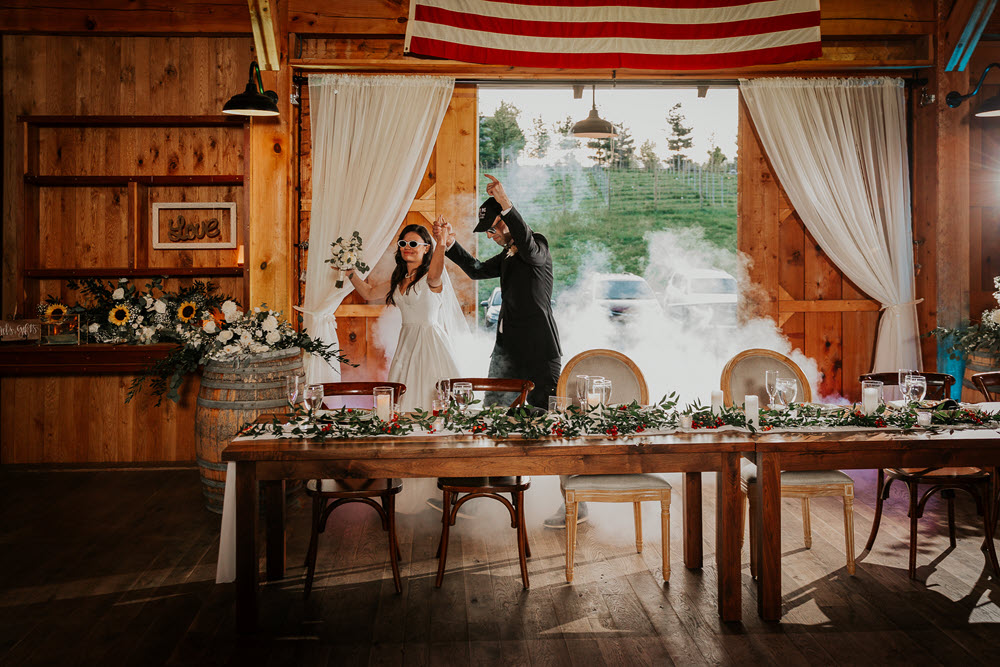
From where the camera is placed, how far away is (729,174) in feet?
22.1

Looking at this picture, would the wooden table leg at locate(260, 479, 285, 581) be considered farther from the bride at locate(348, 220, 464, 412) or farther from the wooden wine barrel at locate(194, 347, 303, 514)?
the bride at locate(348, 220, 464, 412)

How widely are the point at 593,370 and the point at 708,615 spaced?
140 centimetres

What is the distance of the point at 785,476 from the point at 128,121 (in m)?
4.86

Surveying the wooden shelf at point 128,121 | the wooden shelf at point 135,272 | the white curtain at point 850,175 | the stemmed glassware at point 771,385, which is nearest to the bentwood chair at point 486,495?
the stemmed glassware at point 771,385

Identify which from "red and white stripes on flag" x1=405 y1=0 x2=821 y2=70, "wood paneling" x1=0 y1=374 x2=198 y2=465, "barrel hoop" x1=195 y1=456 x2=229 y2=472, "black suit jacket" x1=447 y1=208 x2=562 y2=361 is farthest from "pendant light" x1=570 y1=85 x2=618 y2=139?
"wood paneling" x1=0 y1=374 x2=198 y2=465

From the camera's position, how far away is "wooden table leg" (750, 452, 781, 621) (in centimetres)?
285

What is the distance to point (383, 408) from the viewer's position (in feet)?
10.0

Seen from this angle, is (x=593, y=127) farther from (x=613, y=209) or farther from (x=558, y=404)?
(x=558, y=404)

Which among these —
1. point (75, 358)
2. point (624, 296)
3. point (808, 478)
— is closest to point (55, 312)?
point (75, 358)

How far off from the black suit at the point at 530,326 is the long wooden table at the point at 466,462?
170 cm

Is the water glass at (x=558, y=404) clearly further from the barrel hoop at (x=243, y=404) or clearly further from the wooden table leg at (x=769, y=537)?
the barrel hoop at (x=243, y=404)

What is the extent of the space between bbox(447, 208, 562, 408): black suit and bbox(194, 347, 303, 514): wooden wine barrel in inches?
52.1

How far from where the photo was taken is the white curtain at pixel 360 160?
5.29 m

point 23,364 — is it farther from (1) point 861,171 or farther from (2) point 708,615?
(1) point 861,171
